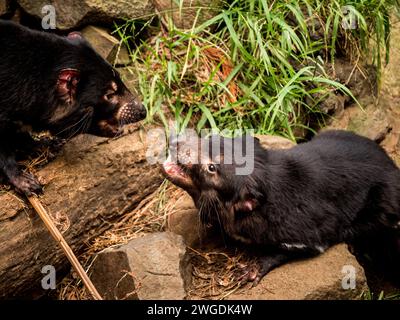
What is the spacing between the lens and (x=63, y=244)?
326 cm

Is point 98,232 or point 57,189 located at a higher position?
point 57,189

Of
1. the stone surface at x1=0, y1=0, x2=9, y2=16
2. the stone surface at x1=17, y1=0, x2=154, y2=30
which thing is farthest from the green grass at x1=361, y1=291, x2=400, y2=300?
the stone surface at x1=0, y1=0, x2=9, y2=16

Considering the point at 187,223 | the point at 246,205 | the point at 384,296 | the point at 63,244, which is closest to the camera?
the point at 63,244

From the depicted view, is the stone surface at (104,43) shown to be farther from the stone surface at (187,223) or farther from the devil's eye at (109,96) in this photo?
the stone surface at (187,223)

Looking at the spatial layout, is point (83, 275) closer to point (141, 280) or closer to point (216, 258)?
point (141, 280)

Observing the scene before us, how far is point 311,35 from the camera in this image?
4805mm

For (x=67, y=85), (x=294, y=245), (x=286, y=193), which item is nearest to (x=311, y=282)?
(x=294, y=245)

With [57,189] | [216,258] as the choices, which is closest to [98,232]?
[57,189]

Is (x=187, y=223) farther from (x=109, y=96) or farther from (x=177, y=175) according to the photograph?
(x=109, y=96)

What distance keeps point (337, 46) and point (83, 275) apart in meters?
2.91

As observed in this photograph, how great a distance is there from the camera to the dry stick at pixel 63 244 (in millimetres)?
3211

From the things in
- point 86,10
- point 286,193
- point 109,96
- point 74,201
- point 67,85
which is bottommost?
point 74,201

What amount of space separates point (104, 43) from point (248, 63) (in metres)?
1.09

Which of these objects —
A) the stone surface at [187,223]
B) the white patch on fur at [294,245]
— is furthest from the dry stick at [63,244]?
the white patch on fur at [294,245]
